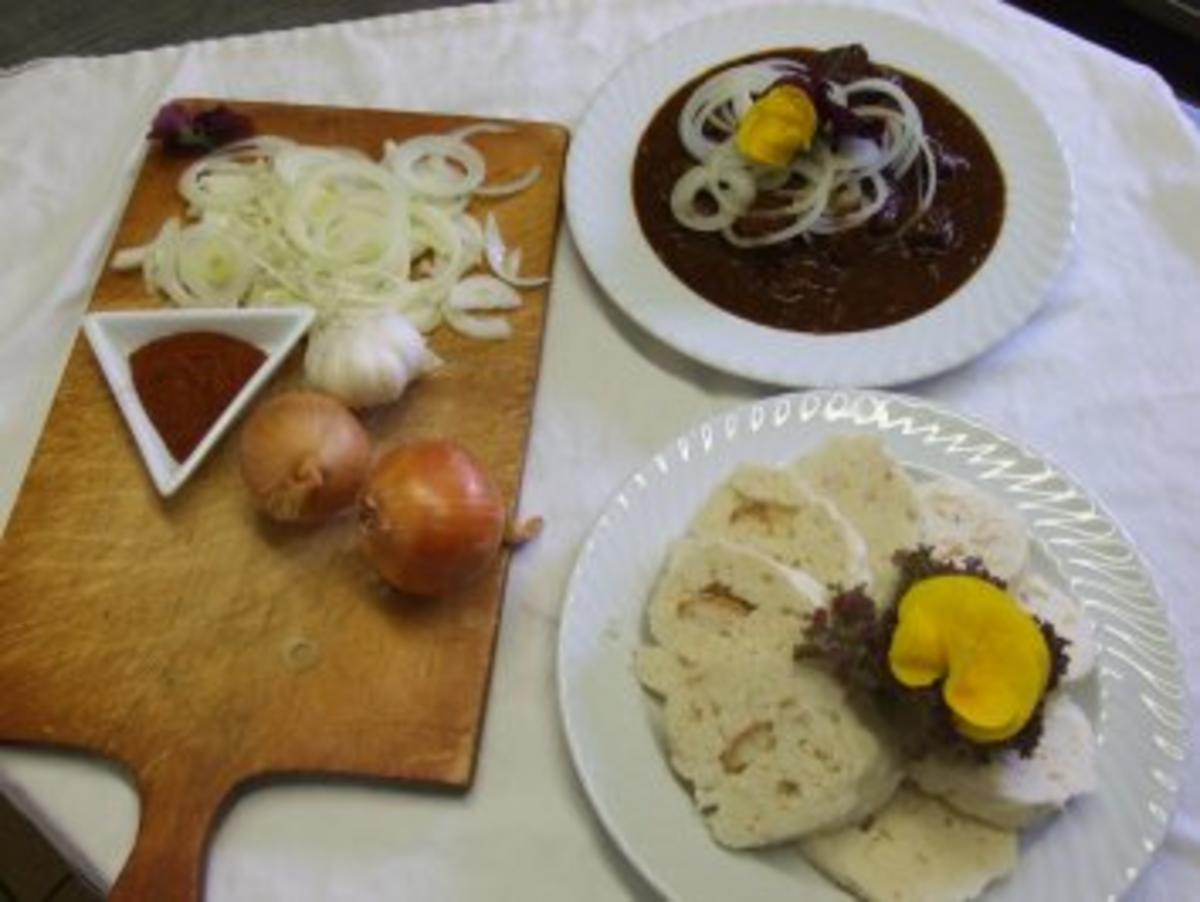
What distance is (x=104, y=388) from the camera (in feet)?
4.30

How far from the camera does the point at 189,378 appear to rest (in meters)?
Answer: 1.28

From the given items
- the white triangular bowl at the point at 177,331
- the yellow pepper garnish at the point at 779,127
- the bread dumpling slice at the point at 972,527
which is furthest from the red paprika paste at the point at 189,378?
the bread dumpling slice at the point at 972,527

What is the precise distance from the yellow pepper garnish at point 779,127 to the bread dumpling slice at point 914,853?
681 mm

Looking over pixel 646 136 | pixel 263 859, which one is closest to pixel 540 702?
pixel 263 859

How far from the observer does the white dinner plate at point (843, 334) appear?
128 cm

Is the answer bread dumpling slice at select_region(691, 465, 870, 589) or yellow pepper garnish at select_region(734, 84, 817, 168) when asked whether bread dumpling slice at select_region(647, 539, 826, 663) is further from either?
yellow pepper garnish at select_region(734, 84, 817, 168)

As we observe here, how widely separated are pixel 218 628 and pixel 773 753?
523 mm

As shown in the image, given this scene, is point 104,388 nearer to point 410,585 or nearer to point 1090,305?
point 410,585

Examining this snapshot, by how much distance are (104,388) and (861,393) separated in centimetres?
78

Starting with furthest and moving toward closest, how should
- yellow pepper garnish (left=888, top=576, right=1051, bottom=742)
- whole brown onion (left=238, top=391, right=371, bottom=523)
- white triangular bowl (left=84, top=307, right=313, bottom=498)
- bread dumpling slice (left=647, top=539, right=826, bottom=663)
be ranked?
white triangular bowl (left=84, top=307, right=313, bottom=498)
whole brown onion (left=238, top=391, right=371, bottom=523)
bread dumpling slice (left=647, top=539, right=826, bottom=663)
yellow pepper garnish (left=888, top=576, right=1051, bottom=742)

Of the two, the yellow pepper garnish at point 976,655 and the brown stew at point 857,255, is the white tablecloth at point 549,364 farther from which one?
the yellow pepper garnish at point 976,655

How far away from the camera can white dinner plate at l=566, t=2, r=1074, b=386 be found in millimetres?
1281

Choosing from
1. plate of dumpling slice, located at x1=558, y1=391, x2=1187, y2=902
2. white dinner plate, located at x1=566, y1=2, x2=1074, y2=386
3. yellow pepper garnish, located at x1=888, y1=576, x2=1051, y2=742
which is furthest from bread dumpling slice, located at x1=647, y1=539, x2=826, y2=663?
white dinner plate, located at x1=566, y1=2, x2=1074, y2=386

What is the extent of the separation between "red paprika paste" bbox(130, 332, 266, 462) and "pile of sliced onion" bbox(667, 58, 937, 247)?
51 centimetres
